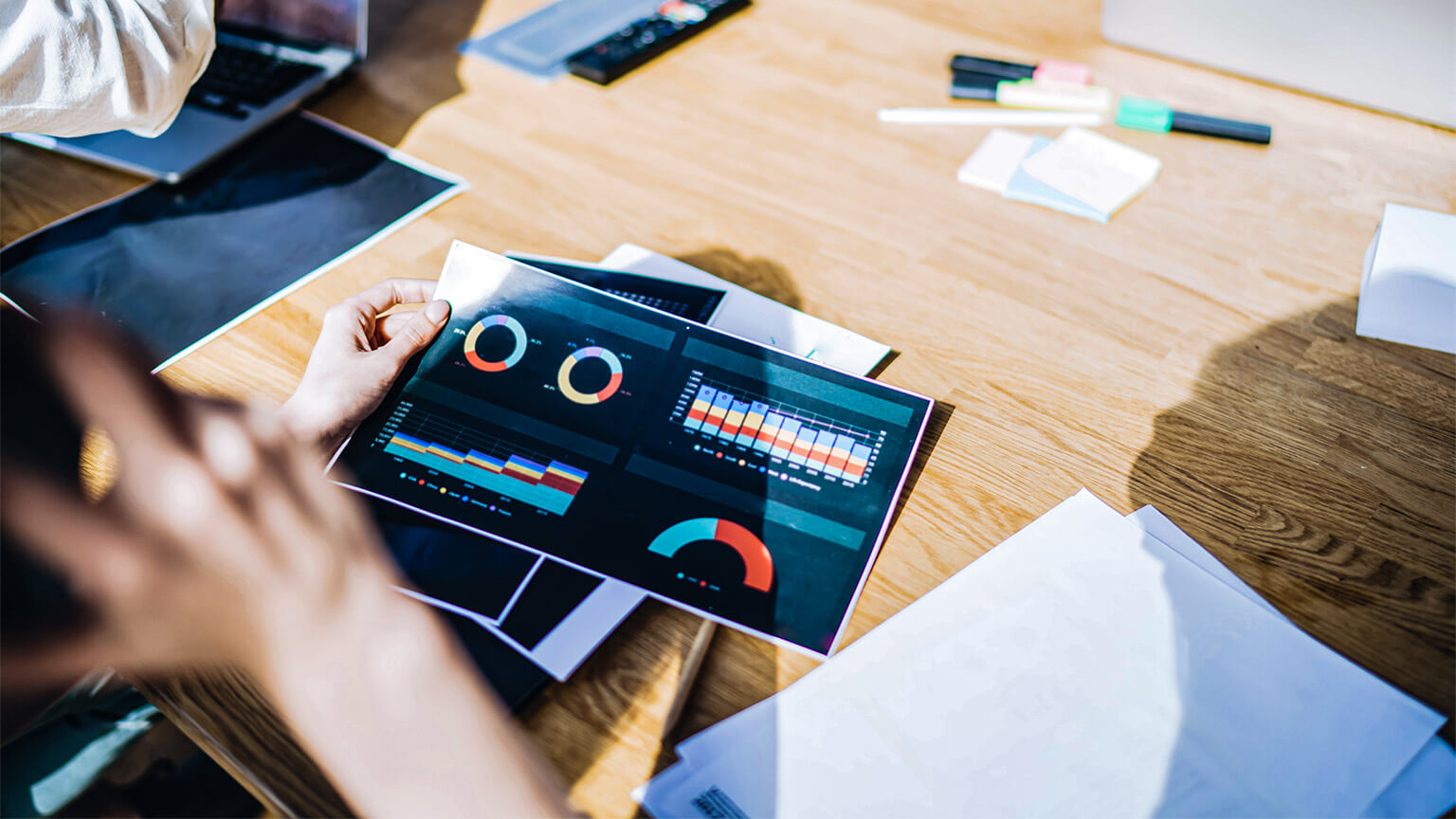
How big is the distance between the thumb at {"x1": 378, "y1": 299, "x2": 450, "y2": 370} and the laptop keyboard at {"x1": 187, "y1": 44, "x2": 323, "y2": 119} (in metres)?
0.48

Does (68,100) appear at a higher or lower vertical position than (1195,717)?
higher

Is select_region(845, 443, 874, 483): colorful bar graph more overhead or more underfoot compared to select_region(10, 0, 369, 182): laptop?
more underfoot

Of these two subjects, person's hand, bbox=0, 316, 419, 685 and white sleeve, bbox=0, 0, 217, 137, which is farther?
white sleeve, bbox=0, 0, 217, 137

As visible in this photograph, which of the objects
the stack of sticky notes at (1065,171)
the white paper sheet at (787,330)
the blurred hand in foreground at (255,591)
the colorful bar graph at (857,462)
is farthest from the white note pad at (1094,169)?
the blurred hand in foreground at (255,591)

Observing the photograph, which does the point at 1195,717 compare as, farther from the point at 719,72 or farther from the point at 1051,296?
the point at 719,72

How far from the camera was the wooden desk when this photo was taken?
51 centimetres

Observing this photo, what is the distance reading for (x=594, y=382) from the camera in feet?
1.91

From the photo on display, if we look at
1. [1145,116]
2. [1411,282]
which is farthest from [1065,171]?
[1411,282]

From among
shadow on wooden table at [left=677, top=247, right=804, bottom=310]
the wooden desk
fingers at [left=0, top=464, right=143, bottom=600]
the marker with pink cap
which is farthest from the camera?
the marker with pink cap

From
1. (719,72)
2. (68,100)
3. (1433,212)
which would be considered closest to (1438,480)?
(1433,212)

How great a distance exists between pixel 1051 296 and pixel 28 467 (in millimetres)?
694

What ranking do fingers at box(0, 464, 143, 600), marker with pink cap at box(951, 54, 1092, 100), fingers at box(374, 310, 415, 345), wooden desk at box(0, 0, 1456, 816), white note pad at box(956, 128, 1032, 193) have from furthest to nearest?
marker with pink cap at box(951, 54, 1092, 100), white note pad at box(956, 128, 1032, 193), fingers at box(374, 310, 415, 345), wooden desk at box(0, 0, 1456, 816), fingers at box(0, 464, 143, 600)

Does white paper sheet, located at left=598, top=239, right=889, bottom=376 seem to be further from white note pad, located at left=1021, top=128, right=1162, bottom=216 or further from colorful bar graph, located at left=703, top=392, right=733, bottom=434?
white note pad, located at left=1021, top=128, right=1162, bottom=216

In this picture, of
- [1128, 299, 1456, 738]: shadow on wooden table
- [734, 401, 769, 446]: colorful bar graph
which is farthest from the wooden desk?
[734, 401, 769, 446]: colorful bar graph
